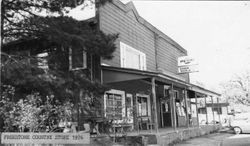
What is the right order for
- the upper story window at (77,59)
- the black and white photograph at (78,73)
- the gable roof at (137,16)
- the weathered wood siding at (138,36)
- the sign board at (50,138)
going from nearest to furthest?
1. the sign board at (50,138)
2. the black and white photograph at (78,73)
3. the upper story window at (77,59)
4. the weathered wood siding at (138,36)
5. the gable roof at (137,16)

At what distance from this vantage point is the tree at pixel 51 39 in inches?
334

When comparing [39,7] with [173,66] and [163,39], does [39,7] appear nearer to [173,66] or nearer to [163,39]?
[163,39]

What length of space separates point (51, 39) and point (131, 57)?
6.65 metres

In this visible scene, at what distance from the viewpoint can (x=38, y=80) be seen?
26.3 feet

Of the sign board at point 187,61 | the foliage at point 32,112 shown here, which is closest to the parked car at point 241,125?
the sign board at point 187,61

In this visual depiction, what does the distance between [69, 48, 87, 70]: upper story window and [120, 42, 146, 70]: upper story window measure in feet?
7.24

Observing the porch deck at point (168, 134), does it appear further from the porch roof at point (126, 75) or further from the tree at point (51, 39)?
the tree at point (51, 39)

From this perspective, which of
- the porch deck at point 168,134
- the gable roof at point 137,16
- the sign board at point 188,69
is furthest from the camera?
the sign board at point 188,69

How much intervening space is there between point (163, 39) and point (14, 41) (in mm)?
11505

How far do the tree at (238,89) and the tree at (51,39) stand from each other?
4150 centimetres

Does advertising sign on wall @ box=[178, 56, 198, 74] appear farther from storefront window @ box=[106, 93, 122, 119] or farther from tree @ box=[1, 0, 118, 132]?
tree @ box=[1, 0, 118, 132]

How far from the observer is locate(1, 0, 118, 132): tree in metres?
8.49

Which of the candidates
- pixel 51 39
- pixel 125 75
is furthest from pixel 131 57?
pixel 51 39

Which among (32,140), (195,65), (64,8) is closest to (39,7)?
(64,8)
